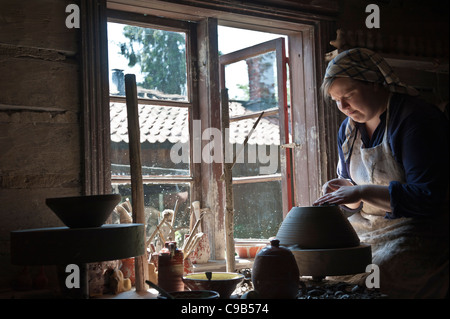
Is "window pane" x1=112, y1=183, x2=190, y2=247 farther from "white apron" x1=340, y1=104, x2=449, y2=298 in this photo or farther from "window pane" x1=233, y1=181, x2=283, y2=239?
"white apron" x1=340, y1=104, x2=449, y2=298

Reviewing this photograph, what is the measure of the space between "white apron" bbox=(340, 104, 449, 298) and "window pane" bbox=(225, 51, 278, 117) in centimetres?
102

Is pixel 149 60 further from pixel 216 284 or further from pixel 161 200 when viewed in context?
pixel 216 284

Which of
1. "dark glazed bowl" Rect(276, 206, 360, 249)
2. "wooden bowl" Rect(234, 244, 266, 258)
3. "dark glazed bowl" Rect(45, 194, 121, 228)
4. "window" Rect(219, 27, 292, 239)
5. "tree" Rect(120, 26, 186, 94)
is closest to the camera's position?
"dark glazed bowl" Rect(45, 194, 121, 228)

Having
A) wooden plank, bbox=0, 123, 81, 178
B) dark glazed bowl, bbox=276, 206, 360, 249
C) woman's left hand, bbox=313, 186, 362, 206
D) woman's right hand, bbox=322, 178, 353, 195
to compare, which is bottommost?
dark glazed bowl, bbox=276, 206, 360, 249

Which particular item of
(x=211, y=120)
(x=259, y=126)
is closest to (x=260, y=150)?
(x=259, y=126)

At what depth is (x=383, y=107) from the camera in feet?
10.4

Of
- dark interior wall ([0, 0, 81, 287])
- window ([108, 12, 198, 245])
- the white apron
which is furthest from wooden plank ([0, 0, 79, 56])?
the white apron

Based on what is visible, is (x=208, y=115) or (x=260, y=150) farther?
(x=260, y=150)

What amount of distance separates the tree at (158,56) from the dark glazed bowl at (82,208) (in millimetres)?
1260

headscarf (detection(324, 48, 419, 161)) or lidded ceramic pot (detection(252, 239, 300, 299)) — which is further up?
headscarf (detection(324, 48, 419, 161))

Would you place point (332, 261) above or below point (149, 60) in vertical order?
below

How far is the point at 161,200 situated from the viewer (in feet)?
11.4

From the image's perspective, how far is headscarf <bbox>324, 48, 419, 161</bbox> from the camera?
3049 millimetres

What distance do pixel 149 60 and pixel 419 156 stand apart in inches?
71.8
